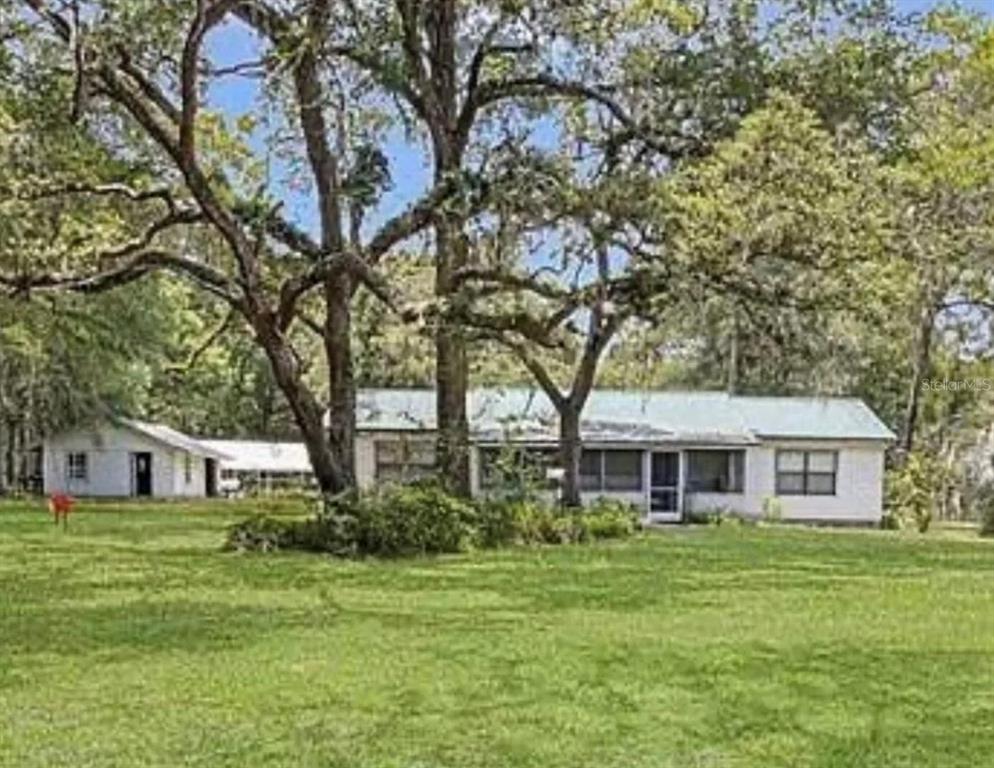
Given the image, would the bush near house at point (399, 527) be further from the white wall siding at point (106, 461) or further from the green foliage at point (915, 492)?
the white wall siding at point (106, 461)

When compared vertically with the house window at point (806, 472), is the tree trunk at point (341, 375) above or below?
above

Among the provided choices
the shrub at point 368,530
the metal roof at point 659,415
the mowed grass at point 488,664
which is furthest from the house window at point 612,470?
the mowed grass at point 488,664

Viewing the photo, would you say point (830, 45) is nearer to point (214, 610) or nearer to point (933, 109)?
point (933, 109)

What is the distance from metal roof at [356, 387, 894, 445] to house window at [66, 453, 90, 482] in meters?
12.9

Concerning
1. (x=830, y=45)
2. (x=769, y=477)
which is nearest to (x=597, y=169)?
(x=830, y=45)

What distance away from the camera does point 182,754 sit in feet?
21.3

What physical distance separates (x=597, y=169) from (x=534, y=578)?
7176mm

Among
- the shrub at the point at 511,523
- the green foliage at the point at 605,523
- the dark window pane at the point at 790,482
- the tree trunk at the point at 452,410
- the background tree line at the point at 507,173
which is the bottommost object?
the dark window pane at the point at 790,482

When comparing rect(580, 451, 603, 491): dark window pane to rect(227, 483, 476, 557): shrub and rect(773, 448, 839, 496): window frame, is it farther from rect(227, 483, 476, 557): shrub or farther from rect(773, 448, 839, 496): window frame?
rect(227, 483, 476, 557): shrub

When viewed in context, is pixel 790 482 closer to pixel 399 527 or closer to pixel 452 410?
pixel 452 410

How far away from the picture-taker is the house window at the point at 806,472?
3572 cm

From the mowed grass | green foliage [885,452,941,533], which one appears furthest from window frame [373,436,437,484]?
the mowed grass

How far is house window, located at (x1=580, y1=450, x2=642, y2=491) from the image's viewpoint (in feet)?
116

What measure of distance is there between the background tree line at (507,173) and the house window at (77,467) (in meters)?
22.5
